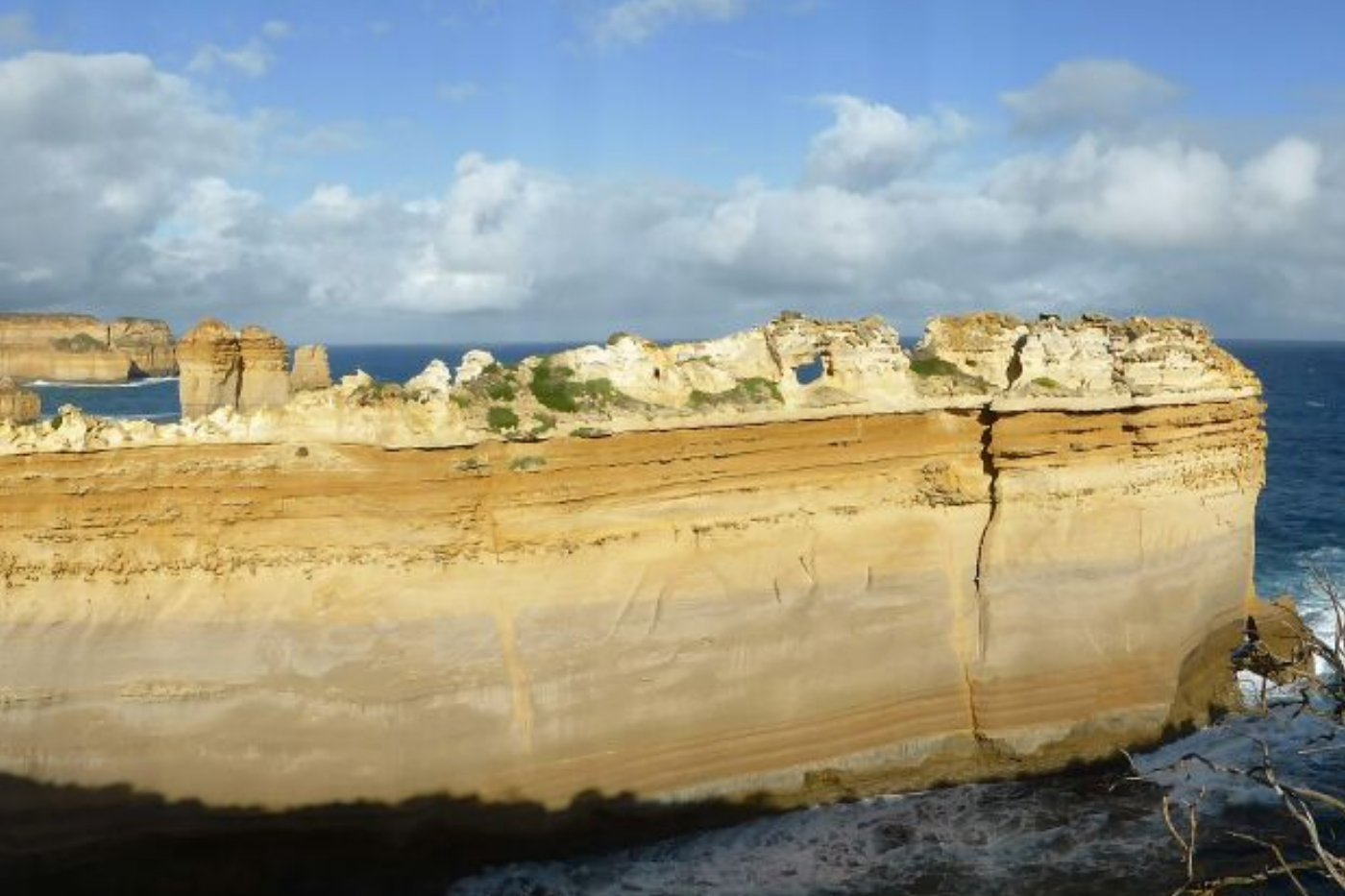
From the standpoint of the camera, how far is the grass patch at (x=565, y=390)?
1382 cm

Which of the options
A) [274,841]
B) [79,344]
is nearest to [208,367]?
[274,841]

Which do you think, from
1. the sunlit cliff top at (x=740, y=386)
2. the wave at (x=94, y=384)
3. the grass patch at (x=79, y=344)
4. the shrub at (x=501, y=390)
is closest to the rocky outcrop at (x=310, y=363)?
the sunlit cliff top at (x=740, y=386)

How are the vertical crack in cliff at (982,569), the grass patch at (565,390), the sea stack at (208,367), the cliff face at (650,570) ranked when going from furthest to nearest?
1. the sea stack at (208,367)
2. the vertical crack in cliff at (982,569)
3. the grass patch at (565,390)
4. the cliff face at (650,570)

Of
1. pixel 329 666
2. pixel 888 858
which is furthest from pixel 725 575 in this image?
pixel 329 666

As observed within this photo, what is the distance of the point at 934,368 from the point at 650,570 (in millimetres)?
5481

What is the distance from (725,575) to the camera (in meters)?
14.3

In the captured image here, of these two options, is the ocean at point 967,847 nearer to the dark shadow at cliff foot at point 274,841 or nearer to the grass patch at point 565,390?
the dark shadow at cliff foot at point 274,841

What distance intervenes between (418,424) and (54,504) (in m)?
4.32

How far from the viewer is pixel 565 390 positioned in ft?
45.8

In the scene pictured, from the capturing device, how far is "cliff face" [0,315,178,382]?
75562mm

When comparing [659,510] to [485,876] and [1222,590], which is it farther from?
[1222,590]

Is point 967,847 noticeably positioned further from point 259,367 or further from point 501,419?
point 259,367

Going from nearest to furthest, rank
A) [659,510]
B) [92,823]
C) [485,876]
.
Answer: [92,823] < [485,876] < [659,510]

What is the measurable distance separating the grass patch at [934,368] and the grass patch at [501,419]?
6130mm
